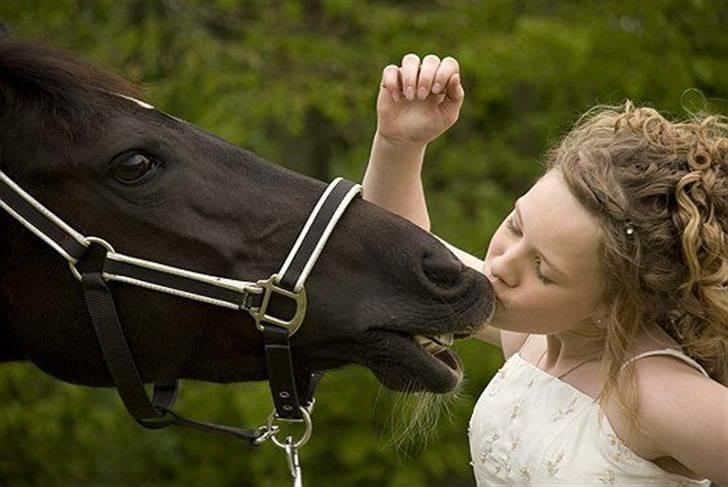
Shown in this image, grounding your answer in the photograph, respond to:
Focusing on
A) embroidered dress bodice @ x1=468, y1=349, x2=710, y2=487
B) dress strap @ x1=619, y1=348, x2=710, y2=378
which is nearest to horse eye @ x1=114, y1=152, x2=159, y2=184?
embroidered dress bodice @ x1=468, y1=349, x2=710, y2=487

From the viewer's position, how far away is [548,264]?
264 centimetres

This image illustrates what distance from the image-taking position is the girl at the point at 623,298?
254cm

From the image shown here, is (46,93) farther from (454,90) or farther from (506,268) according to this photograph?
(506,268)

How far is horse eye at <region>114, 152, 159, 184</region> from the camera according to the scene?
2943 mm

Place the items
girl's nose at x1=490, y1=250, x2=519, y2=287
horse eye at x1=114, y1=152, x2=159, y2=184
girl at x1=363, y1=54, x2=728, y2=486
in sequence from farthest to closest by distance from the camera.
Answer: horse eye at x1=114, y1=152, x2=159, y2=184 → girl's nose at x1=490, y1=250, x2=519, y2=287 → girl at x1=363, y1=54, x2=728, y2=486

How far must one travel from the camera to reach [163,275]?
2.94 m

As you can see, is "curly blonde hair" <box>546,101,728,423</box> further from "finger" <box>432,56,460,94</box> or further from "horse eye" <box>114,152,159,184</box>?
"horse eye" <box>114,152,159,184</box>

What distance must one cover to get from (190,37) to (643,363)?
4960 millimetres

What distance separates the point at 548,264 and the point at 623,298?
17 centimetres

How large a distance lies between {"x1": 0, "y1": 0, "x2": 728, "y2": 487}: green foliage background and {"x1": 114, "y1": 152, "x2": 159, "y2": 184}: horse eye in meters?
3.62

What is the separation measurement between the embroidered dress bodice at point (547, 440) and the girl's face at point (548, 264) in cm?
17

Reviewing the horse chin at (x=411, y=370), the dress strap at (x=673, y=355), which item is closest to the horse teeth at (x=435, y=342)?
the horse chin at (x=411, y=370)

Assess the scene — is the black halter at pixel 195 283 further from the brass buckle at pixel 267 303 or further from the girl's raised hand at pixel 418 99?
the girl's raised hand at pixel 418 99

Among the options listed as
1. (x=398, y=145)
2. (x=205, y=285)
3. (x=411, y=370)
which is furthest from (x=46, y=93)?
(x=411, y=370)
